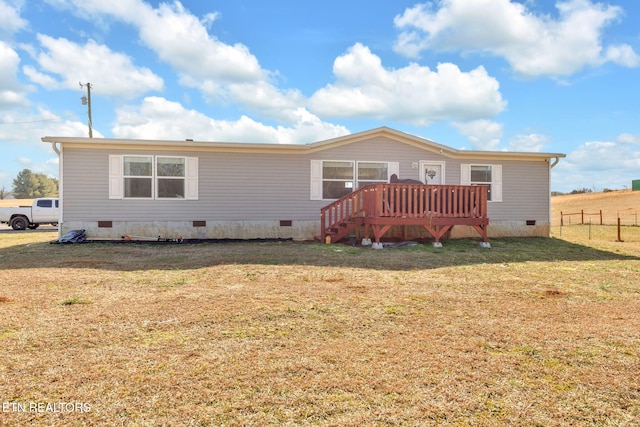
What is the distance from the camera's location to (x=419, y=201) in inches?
418

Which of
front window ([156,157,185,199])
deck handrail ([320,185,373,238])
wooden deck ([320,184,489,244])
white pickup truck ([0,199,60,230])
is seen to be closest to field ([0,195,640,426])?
wooden deck ([320,184,489,244])

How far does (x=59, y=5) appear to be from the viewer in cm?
1165

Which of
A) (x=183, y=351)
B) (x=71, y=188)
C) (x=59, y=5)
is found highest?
(x=59, y=5)

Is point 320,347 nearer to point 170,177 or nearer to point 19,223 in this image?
point 170,177

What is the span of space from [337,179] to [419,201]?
294cm

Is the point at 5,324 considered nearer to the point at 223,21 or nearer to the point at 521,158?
the point at 223,21

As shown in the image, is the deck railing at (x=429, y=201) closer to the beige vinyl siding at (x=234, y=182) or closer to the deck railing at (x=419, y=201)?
the deck railing at (x=419, y=201)

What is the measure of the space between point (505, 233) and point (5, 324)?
13243 millimetres

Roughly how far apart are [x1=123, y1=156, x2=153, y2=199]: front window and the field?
5.26 metres

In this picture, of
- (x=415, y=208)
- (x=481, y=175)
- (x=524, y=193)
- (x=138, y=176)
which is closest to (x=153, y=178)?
(x=138, y=176)

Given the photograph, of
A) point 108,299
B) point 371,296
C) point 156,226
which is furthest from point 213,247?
A: point 371,296

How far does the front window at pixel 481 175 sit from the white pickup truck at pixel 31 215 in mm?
18054

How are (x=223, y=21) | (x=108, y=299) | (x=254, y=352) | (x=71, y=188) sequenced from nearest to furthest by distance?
1. (x=254, y=352)
2. (x=108, y=299)
3. (x=71, y=188)
4. (x=223, y=21)

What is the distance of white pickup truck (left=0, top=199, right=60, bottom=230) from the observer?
18.6 meters
